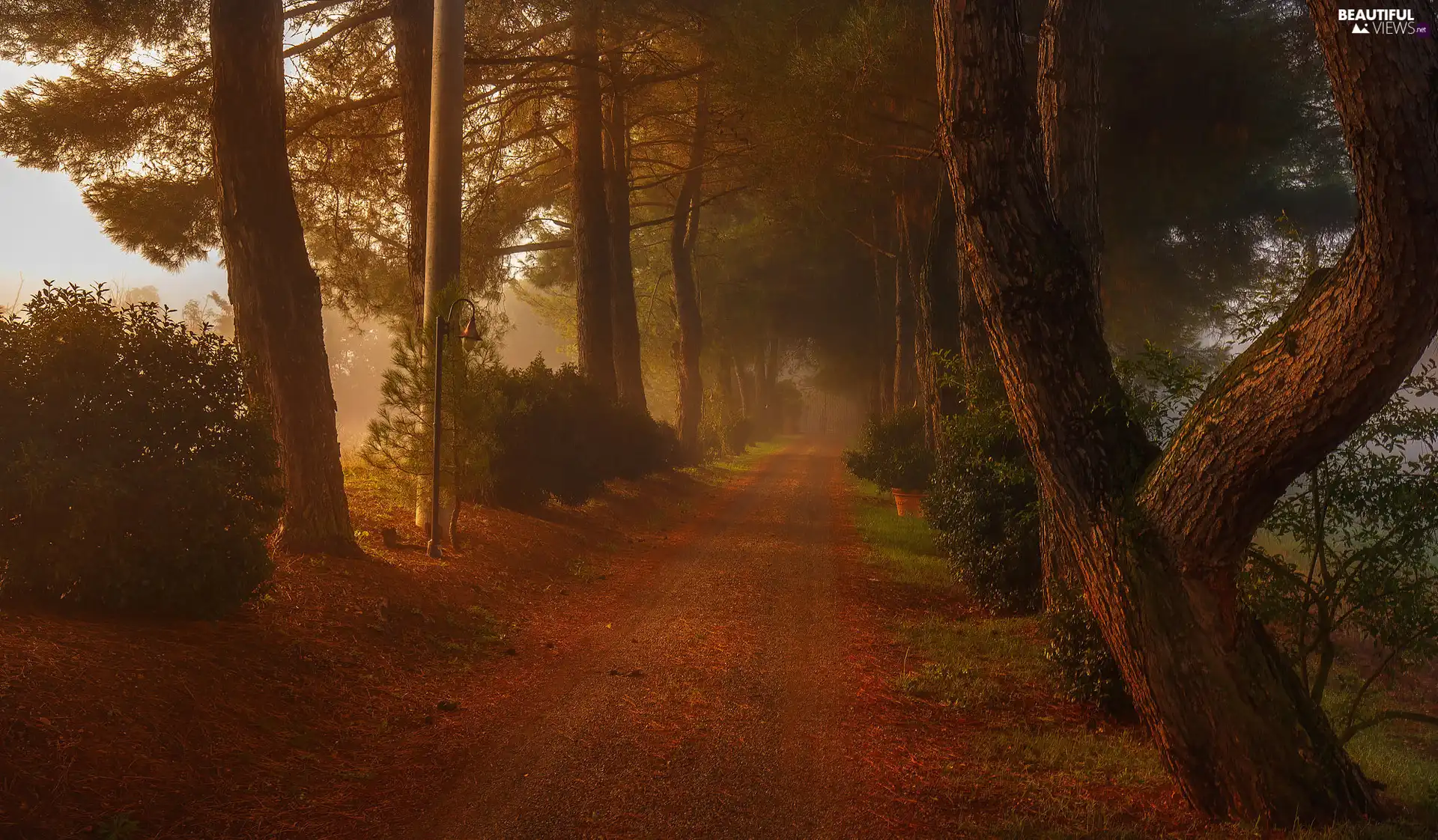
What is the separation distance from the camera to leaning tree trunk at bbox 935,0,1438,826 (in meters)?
3.96

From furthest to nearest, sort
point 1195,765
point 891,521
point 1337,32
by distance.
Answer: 1. point 891,521
2. point 1195,765
3. point 1337,32

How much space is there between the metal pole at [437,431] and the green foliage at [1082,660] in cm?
690

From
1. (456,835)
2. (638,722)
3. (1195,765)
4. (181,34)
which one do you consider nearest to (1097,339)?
(1195,765)

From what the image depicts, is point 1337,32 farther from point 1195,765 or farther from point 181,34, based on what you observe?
point 181,34

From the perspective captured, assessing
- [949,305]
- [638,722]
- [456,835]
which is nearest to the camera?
[456,835]

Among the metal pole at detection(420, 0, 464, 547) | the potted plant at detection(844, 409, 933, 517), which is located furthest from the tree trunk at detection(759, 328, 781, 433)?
the metal pole at detection(420, 0, 464, 547)

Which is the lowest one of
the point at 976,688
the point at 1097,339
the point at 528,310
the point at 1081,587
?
the point at 976,688

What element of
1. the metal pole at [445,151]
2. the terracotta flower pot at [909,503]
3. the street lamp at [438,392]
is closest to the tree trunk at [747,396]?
the terracotta flower pot at [909,503]

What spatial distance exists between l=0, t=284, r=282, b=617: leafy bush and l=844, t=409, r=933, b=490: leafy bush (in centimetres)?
1409

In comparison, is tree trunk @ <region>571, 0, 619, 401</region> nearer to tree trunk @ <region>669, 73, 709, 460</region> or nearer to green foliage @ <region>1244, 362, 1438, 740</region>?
tree trunk @ <region>669, 73, 709, 460</region>

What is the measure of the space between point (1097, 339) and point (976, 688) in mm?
3309

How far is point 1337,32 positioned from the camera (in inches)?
158

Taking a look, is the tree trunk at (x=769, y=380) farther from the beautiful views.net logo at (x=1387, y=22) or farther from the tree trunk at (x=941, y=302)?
the beautiful views.net logo at (x=1387, y=22)

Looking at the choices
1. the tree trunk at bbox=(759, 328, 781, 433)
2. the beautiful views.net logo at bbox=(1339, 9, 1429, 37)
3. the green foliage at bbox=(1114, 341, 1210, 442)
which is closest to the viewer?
the beautiful views.net logo at bbox=(1339, 9, 1429, 37)
